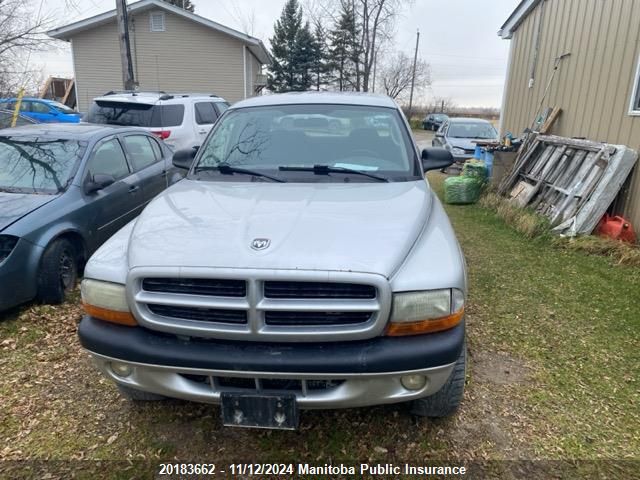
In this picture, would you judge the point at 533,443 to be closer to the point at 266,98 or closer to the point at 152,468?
the point at 152,468

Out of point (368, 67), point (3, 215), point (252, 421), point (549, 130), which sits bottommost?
point (252, 421)

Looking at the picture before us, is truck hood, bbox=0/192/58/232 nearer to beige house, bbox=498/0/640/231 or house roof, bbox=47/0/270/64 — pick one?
beige house, bbox=498/0/640/231

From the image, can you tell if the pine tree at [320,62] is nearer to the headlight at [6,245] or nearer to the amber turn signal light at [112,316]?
the headlight at [6,245]

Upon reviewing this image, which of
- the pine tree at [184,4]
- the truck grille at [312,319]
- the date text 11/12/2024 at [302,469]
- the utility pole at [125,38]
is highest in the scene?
the pine tree at [184,4]

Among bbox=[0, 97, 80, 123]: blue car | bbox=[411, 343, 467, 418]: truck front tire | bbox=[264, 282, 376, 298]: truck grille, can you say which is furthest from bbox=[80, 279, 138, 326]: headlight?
bbox=[0, 97, 80, 123]: blue car

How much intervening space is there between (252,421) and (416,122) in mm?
39254

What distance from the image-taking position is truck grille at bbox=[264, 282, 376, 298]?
1972 millimetres

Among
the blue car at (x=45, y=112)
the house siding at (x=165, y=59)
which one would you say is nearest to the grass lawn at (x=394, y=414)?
the blue car at (x=45, y=112)

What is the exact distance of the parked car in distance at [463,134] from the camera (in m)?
12.5

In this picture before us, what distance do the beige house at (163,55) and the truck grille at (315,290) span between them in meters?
21.3

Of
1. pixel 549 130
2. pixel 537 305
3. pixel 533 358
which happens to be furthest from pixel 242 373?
pixel 549 130

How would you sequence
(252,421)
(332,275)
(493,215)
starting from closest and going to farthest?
(332,275) → (252,421) → (493,215)


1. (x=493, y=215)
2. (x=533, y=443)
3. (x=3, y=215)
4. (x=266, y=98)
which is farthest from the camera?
(x=493, y=215)

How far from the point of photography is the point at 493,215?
759cm
